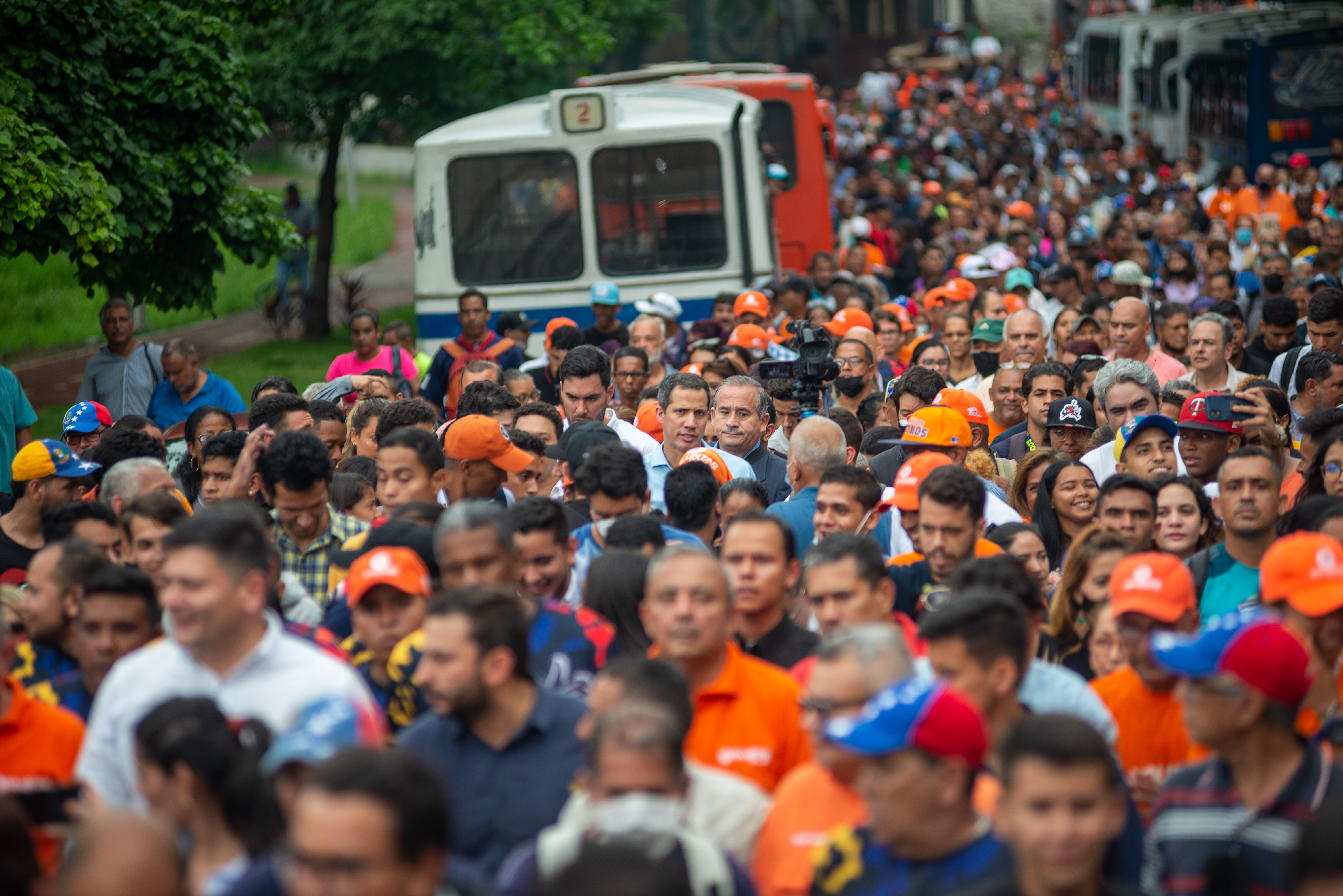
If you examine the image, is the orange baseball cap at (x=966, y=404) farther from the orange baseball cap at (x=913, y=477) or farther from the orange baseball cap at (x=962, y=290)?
the orange baseball cap at (x=962, y=290)

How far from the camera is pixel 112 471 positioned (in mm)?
6863

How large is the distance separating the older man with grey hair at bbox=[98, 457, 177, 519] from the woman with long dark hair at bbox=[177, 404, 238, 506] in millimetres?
1458

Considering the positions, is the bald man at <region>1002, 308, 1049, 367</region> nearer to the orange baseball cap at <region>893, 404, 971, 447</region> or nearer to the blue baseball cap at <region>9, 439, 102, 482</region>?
the orange baseball cap at <region>893, 404, 971, 447</region>

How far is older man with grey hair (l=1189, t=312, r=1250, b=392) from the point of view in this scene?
9609 millimetres

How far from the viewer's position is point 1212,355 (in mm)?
9625

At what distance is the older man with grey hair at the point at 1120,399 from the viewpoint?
26.3ft

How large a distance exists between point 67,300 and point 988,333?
17.6 meters

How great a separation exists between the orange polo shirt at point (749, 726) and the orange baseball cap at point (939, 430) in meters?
3.15

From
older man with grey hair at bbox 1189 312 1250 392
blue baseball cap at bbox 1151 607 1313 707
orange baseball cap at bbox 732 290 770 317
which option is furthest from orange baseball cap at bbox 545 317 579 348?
blue baseball cap at bbox 1151 607 1313 707

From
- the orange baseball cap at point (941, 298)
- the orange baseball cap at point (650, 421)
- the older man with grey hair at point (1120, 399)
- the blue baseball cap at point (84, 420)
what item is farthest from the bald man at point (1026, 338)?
the blue baseball cap at point (84, 420)

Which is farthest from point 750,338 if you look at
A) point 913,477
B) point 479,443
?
point 913,477

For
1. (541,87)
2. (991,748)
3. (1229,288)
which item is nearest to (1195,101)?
(541,87)

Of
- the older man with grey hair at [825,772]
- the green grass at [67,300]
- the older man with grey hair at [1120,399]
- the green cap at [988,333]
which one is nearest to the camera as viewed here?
the older man with grey hair at [825,772]

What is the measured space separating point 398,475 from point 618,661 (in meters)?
2.83
